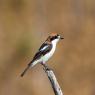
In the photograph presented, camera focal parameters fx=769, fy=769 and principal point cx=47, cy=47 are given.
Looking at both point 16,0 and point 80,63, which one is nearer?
point 80,63

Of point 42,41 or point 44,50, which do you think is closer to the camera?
point 44,50

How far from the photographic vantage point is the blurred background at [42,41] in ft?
62.5

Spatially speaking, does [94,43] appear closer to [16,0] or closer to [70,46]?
[70,46]

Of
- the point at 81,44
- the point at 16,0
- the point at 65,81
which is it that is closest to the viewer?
the point at 65,81

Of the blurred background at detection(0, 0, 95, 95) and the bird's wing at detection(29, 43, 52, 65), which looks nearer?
the bird's wing at detection(29, 43, 52, 65)


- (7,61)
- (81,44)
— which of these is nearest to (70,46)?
(81,44)

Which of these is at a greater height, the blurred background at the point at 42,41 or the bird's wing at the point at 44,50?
the bird's wing at the point at 44,50

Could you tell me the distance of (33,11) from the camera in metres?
21.2

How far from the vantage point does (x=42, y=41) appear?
1956 cm

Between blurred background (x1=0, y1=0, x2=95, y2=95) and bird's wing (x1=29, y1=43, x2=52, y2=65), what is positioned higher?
bird's wing (x1=29, y1=43, x2=52, y2=65)

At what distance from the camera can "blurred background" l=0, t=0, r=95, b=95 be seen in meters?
19.1

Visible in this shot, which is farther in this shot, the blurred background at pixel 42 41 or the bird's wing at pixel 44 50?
the blurred background at pixel 42 41

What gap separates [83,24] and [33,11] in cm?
144

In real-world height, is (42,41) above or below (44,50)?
below
